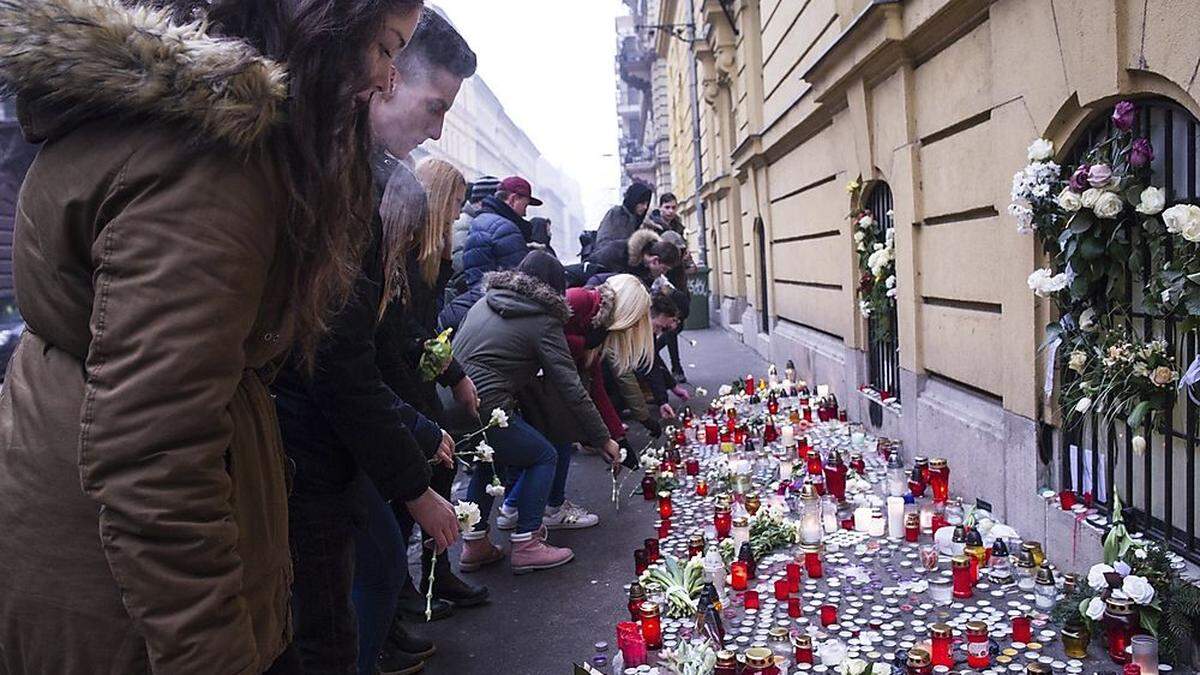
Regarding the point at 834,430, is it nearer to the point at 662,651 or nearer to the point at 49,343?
the point at 662,651

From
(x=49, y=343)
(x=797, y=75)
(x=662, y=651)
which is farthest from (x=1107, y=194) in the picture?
(x=797, y=75)

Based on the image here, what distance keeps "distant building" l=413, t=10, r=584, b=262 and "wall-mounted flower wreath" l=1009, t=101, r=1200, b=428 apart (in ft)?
114

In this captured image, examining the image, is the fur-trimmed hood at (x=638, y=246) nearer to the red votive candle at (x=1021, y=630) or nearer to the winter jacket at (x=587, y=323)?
the winter jacket at (x=587, y=323)

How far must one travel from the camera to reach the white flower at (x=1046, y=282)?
13.0 ft

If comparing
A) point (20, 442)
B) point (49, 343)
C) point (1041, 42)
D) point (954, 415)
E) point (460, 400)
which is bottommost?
point (954, 415)

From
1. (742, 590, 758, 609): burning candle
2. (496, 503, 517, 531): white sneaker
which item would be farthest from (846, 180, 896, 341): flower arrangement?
(742, 590, 758, 609): burning candle

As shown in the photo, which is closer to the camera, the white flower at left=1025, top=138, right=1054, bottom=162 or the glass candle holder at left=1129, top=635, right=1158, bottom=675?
the glass candle holder at left=1129, top=635, right=1158, bottom=675

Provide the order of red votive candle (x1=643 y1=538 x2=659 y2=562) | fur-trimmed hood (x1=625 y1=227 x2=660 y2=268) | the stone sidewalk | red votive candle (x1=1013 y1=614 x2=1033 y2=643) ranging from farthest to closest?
fur-trimmed hood (x1=625 y1=227 x2=660 y2=268), red votive candle (x1=643 y1=538 x2=659 y2=562), the stone sidewalk, red votive candle (x1=1013 y1=614 x2=1033 y2=643)

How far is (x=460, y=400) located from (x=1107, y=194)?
9.25 ft

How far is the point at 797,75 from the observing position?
9.87 meters

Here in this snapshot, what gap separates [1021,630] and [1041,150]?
6.90 ft

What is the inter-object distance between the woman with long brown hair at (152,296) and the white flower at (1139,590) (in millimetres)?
3043

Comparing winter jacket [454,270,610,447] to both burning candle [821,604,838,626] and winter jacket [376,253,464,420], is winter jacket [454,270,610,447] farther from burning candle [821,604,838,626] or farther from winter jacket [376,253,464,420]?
burning candle [821,604,838,626]

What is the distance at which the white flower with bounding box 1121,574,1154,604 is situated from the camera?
128 inches
